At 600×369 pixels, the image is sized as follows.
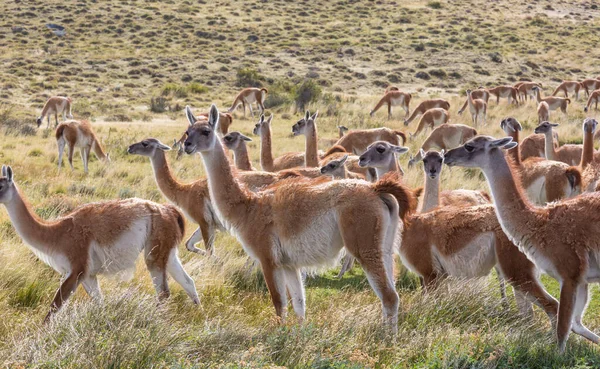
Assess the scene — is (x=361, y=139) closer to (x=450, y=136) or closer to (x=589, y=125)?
(x=450, y=136)

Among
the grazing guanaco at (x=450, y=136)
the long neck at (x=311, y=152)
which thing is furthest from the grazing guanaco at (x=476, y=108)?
the long neck at (x=311, y=152)

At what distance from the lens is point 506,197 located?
5480 mm

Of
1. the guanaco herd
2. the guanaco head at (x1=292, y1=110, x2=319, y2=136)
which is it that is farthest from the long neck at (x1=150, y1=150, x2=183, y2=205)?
the guanaco head at (x1=292, y1=110, x2=319, y2=136)

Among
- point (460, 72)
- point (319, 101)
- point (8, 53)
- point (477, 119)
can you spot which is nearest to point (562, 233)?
point (477, 119)

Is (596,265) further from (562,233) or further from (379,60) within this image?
(379,60)

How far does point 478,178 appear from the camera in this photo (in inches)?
523

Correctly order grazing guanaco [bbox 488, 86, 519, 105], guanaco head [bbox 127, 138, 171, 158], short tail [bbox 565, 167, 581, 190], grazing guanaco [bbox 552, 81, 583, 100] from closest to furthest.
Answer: guanaco head [bbox 127, 138, 171, 158]
short tail [bbox 565, 167, 581, 190]
grazing guanaco [bbox 488, 86, 519, 105]
grazing guanaco [bbox 552, 81, 583, 100]

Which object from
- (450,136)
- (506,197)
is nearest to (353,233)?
(506,197)

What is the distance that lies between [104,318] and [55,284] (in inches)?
78.8

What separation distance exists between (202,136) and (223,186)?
1.66ft

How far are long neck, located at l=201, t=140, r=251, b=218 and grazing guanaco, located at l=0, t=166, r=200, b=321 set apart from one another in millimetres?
452

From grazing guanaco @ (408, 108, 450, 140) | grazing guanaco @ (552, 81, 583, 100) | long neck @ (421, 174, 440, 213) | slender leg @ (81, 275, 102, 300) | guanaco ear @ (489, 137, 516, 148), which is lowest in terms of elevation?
grazing guanaco @ (552, 81, 583, 100)

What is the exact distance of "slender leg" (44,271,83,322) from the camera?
216 inches

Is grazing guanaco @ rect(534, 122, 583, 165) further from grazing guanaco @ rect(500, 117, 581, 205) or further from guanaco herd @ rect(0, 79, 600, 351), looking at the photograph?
guanaco herd @ rect(0, 79, 600, 351)
